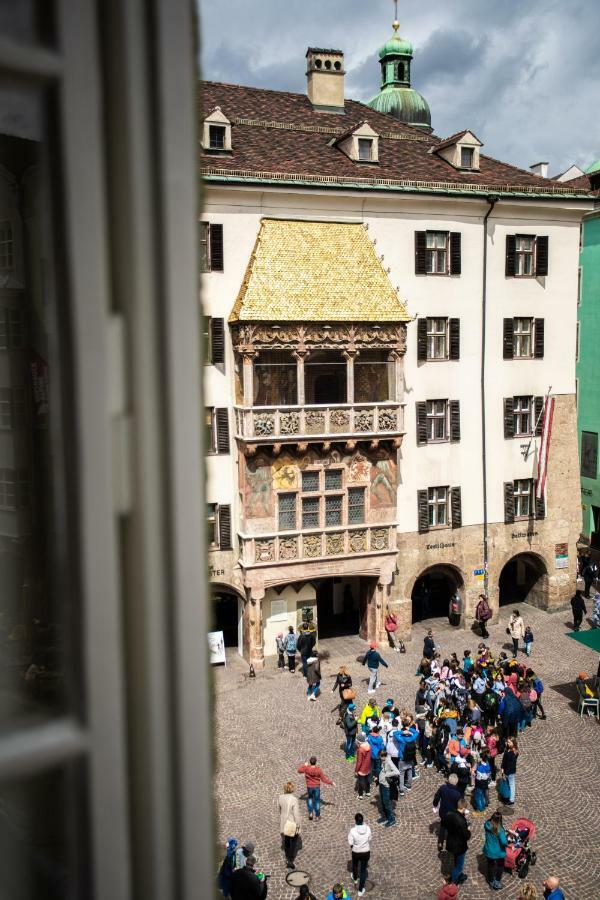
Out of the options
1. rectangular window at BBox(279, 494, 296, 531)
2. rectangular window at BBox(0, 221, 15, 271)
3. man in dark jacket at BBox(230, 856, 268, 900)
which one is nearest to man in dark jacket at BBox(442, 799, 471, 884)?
man in dark jacket at BBox(230, 856, 268, 900)

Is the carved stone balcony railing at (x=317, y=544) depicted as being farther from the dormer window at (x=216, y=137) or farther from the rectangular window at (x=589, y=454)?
the rectangular window at (x=589, y=454)

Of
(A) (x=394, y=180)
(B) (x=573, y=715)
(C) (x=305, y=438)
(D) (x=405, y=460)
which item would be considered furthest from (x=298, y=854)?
(A) (x=394, y=180)

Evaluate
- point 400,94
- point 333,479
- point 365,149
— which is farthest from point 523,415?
point 400,94

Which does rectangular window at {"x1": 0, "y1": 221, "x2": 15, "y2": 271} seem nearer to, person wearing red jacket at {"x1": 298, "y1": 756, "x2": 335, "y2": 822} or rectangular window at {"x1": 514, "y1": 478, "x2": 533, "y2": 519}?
person wearing red jacket at {"x1": 298, "y1": 756, "x2": 335, "y2": 822}

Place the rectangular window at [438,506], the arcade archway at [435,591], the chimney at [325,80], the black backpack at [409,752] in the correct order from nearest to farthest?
the black backpack at [409,752]
the rectangular window at [438,506]
the arcade archway at [435,591]
the chimney at [325,80]

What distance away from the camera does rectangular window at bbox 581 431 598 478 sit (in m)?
36.3

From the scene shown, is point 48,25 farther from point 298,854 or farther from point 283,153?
point 283,153

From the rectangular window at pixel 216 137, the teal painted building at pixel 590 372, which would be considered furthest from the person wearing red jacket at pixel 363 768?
→ the teal painted building at pixel 590 372

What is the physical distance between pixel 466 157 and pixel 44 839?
28904 mm

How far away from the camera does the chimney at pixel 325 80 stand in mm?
30422

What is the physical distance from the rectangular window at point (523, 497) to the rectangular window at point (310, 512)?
7575mm

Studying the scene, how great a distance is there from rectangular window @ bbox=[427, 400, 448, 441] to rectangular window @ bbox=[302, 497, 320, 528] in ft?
15.2

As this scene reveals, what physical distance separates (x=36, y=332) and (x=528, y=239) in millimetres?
27759

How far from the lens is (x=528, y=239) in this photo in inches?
1079
